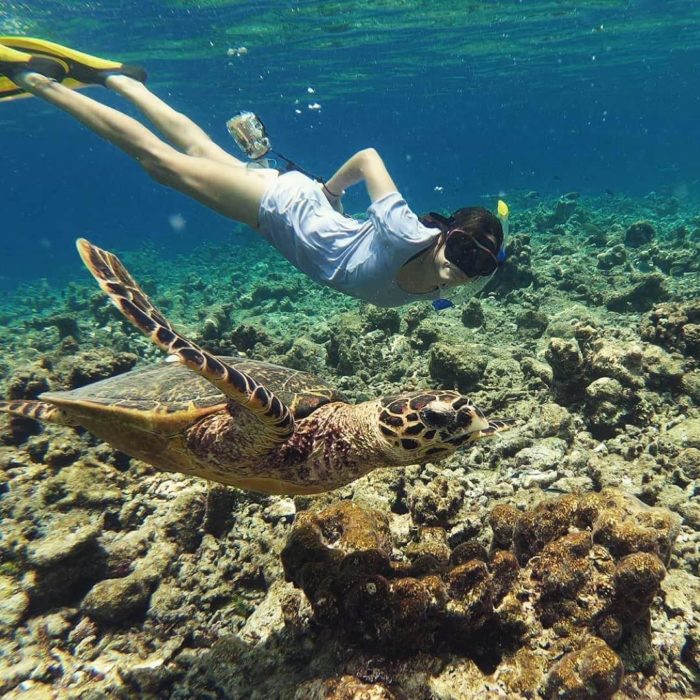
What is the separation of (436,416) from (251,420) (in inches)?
38.9

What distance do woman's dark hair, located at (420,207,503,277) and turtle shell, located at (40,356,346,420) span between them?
1433mm

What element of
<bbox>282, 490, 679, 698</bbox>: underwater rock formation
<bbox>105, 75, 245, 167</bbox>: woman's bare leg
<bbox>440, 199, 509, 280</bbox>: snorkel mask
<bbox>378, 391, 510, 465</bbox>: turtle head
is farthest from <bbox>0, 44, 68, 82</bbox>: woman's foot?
<bbox>282, 490, 679, 698</bbox>: underwater rock formation

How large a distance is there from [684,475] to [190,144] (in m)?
5.51

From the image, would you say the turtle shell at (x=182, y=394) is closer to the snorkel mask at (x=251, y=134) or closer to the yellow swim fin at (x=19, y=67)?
the snorkel mask at (x=251, y=134)

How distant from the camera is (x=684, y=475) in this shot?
3.27m

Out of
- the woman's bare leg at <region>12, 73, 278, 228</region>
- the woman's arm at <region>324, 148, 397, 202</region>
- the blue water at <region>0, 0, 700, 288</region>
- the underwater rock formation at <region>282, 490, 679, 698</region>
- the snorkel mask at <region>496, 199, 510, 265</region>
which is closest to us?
the underwater rock formation at <region>282, 490, 679, 698</region>

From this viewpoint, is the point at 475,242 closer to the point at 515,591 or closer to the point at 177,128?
the point at 515,591

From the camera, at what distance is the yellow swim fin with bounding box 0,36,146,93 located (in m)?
5.54

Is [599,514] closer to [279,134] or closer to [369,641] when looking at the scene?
[369,641]

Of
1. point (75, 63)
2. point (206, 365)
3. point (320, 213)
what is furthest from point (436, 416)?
point (75, 63)

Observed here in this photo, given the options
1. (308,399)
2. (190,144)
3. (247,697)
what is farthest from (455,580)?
(190,144)

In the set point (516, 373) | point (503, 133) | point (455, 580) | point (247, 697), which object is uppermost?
point (503, 133)

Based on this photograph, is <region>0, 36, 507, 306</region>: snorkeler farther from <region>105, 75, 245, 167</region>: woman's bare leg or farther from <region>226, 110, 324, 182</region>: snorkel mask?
<region>226, 110, 324, 182</region>: snorkel mask

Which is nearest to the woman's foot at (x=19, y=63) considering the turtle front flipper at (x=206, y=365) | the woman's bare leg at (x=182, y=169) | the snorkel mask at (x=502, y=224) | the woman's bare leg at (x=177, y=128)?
the woman's bare leg at (x=177, y=128)
